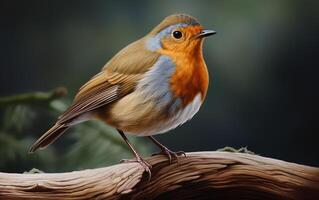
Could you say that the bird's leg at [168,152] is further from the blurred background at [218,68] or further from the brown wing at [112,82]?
the brown wing at [112,82]

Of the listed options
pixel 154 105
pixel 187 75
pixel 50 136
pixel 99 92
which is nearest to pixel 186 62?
pixel 187 75

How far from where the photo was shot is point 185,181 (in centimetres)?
192

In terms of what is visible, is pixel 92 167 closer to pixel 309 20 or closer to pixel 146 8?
pixel 146 8

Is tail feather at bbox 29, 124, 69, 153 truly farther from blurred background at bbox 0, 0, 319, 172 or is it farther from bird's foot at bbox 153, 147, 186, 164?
bird's foot at bbox 153, 147, 186, 164

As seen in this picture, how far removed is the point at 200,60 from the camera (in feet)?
6.26

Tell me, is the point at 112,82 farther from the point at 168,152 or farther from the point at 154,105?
the point at 168,152

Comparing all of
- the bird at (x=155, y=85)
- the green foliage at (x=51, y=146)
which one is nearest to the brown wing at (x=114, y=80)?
the bird at (x=155, y=85)

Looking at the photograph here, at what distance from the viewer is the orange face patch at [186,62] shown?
6.14ft

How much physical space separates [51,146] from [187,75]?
0.48 metres

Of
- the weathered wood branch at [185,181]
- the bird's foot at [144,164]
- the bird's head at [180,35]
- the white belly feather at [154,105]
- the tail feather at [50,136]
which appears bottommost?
the weathered wood branch at [185,181]

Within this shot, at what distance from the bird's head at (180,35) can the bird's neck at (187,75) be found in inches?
0.5

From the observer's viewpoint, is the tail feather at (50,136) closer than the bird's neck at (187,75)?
No

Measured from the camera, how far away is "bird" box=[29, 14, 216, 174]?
187cm

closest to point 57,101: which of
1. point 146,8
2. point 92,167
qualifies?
point 92,167
